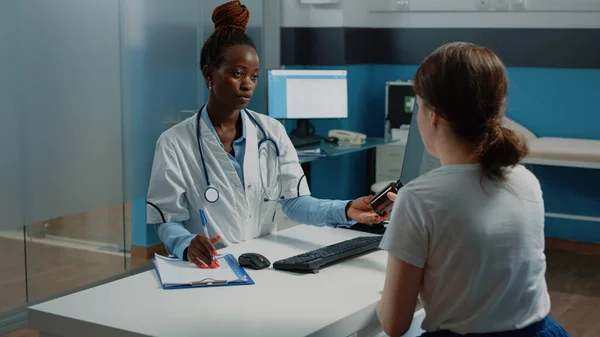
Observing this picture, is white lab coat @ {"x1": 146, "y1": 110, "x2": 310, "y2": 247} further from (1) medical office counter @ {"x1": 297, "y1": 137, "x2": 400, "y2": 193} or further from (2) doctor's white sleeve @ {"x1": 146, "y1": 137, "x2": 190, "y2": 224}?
(1) medical office counter @ {"x1": 297, "y1": 137, "x2": 400, "y2": 193}

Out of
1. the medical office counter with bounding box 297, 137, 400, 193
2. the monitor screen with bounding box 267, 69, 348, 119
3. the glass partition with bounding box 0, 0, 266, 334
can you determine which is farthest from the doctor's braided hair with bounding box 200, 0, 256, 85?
the monitor screen with bounding box 267, 69, 348, 119

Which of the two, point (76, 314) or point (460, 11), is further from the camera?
point (460, 11)

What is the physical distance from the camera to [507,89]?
62.6 inches

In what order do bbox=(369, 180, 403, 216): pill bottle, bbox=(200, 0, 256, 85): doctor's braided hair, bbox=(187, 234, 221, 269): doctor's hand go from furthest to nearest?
bbox=(200, 0, 256, 85): doctor's braided hair < bbox=(369, 180, 403, 216): pill bottle < bbox=(187, 234, 221, 269): doctor's hand

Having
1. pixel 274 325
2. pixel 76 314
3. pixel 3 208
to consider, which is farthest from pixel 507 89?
pixel 3 208

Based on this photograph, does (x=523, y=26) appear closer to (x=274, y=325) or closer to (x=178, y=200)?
(x=178, y=200)

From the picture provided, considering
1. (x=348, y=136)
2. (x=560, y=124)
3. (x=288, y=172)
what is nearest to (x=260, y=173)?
(x=288, y=172)

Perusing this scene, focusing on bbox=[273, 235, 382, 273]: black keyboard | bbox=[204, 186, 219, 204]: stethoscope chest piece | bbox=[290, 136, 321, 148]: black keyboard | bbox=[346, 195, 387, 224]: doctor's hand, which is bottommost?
bbox=[273, 235, 382, 273]: black keyboard

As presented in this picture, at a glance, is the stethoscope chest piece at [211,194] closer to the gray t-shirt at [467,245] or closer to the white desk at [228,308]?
the white desk at [228,308]

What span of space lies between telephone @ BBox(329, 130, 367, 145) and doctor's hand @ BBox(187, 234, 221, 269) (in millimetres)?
3331

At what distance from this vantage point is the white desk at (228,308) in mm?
1748

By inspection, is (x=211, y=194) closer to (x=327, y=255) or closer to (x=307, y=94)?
(x=327, y=255)

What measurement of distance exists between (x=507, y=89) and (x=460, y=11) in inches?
176

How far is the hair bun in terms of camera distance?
2535 mm
